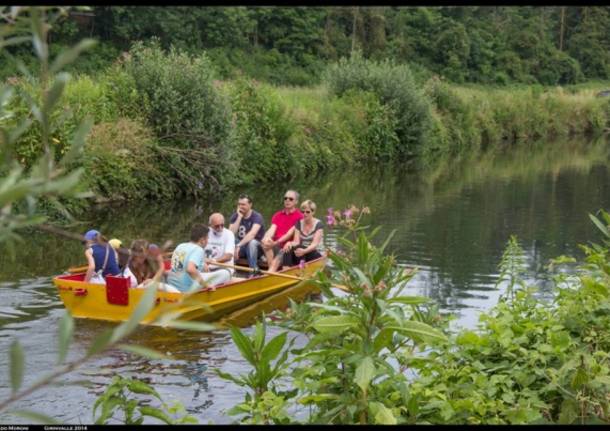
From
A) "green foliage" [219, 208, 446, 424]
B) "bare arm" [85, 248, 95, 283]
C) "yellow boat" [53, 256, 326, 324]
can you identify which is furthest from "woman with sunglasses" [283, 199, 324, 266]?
"green foliage" [219, 208, 446, 424]

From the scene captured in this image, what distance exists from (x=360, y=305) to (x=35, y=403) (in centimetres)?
377

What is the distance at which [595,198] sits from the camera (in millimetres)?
21734

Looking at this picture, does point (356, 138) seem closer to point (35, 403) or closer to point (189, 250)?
point (189, 250)

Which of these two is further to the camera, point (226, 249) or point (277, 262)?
point (277, 262)

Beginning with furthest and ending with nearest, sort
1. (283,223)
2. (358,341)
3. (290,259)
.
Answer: (283,223), (290,259), (358,341)

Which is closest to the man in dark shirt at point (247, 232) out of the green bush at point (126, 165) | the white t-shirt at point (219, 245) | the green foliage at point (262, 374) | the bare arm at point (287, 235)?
the bare arm at point (287, 235)

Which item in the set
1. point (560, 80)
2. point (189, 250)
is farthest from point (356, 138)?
point (560, 80)

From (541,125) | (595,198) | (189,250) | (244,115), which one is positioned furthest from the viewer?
(541,125)

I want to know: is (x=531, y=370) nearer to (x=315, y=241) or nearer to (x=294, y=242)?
(x=315, y=241)

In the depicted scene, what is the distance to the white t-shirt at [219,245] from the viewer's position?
36.2 feet

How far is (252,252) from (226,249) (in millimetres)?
856

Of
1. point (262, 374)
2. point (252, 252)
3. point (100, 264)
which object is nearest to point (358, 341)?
point (262, 374)

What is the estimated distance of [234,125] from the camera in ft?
71.2

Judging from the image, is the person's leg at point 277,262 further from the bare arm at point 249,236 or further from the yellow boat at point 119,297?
the yellow boat at point 119,297
